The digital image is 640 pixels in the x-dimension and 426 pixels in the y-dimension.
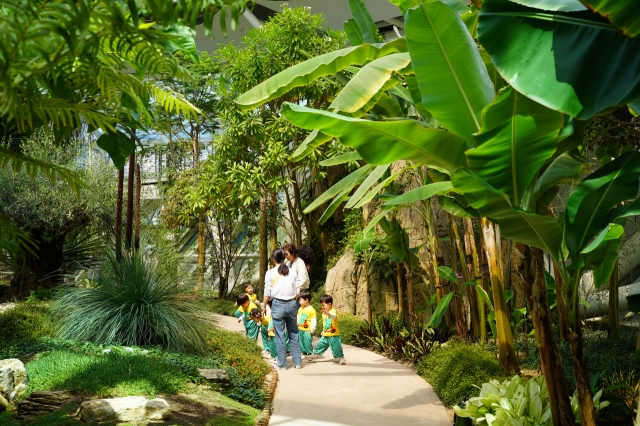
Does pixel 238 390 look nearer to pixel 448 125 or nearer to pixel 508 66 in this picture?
pixel 448 125

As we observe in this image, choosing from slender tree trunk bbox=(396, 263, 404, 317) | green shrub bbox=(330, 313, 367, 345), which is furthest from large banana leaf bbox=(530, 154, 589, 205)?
green shrub bbox=(330, 313, 367, 345)

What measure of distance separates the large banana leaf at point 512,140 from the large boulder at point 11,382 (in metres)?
4.39

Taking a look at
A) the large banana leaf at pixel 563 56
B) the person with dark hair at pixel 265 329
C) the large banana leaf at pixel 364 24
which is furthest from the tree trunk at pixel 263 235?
the large banana leaf at pixel 563 56

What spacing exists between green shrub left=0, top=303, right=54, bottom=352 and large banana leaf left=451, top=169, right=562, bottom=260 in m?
6.30

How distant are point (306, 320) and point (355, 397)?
2.33 meters

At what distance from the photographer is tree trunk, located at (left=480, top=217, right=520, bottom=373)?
632cm

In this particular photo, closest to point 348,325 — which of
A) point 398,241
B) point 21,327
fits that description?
point 398,241

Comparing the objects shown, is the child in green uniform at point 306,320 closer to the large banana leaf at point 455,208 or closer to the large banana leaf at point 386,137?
the large banana leaf at point 455,208

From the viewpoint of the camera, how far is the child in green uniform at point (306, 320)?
29.7ft

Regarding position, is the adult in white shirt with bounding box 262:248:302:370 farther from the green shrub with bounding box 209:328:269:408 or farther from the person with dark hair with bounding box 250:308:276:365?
the person with dark hair with bounding box 250:308:276:365

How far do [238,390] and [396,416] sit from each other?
1710 millimetres

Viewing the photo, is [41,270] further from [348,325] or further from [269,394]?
[269,394]

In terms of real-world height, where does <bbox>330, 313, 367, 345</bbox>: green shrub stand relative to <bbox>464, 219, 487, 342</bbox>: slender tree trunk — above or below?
below

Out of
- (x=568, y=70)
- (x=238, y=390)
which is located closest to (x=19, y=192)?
(x=238, y=390)
